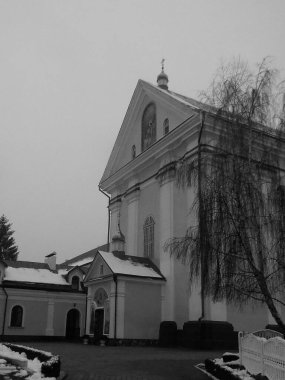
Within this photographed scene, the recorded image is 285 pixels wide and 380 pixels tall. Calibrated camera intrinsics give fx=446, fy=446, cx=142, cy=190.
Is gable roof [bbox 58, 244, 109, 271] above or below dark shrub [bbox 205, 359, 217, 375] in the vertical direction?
above

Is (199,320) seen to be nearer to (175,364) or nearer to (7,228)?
(175,364)

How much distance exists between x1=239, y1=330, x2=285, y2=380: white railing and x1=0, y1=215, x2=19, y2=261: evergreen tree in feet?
181

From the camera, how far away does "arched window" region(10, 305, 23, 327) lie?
3197cm

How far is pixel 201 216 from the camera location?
14500 millimetres

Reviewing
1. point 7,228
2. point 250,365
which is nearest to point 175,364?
point 250,365

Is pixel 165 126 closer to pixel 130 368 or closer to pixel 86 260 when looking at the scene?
pixel 130 368

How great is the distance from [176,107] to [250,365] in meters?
19.4

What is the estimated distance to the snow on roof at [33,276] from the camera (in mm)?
33653

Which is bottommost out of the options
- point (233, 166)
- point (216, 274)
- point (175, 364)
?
point (175, 364)

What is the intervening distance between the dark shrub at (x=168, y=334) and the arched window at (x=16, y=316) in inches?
476

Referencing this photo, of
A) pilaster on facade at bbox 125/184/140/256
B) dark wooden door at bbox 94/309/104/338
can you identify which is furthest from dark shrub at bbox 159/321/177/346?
pilaster on facade at bbox 125/184/140/256

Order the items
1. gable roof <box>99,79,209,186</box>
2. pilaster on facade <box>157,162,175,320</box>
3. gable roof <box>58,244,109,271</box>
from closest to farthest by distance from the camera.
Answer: pilaster on facade <box>157,162,175,320</box>, gable roof <box>99,79,209,186</box>, gable roof <box>58,244,109,271</box>

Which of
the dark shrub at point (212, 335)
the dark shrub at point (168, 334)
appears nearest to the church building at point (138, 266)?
the dark shrub at point (168, 334)

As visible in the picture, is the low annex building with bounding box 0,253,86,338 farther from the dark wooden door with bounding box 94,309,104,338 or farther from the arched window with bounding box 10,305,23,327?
the dark wooden door with bounding box 94,309,104,338
